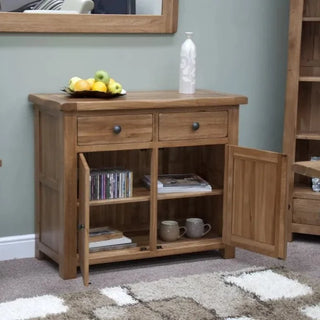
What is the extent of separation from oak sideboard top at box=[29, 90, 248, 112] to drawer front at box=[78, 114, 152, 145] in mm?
61

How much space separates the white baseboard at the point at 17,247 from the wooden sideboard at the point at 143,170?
49mm

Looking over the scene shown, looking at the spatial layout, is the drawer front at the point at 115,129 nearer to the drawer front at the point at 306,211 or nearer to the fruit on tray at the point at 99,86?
the fruit on tray at the point at 99,86

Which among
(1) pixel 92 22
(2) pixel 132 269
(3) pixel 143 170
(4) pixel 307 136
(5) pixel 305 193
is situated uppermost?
(1) pixel 92 22

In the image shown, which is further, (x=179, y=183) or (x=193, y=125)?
(x=179, y=183)

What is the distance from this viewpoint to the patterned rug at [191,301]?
2.86 meters

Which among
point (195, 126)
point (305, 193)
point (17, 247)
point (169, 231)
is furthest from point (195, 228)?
point (17, 247)

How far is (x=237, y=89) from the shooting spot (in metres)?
4.09

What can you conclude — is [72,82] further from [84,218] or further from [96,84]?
[84,218]

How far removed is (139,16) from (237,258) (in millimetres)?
1315

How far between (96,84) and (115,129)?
0.23 meters

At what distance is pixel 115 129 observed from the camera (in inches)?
129

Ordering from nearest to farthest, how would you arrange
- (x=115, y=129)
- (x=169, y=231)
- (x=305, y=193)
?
(x=115, y=129) → (x=169, y=231) → (x=305, y=193)

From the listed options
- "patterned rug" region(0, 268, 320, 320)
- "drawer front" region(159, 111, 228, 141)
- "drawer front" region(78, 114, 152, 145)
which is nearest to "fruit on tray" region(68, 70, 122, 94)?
"drawer front" region(78, 114, 152, 145)

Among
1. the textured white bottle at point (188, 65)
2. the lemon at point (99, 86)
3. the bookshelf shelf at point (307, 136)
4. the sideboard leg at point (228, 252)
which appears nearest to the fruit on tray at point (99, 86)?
the lemon at point (99, 86)
